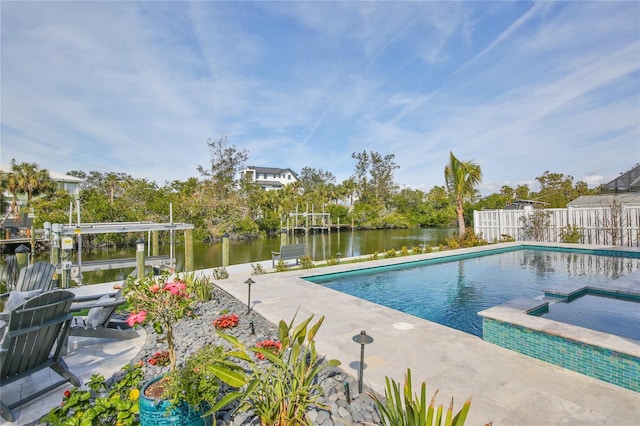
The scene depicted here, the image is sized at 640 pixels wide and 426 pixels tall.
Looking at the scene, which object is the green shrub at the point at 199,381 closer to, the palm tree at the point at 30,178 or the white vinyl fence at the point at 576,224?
the white vinyl fence at the point at 576,224

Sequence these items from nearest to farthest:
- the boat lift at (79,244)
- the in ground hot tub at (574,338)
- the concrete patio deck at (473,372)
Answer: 1. the concrete patio deck at (473,372)
2. the in ground hot tub at (574,338)
3. the boat lift at (79,244)

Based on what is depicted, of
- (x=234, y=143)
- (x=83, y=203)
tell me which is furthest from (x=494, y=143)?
(x=83, y=203)

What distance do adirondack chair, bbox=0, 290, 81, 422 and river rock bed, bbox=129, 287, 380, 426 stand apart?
2.81ft

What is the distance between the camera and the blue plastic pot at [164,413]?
2.03m

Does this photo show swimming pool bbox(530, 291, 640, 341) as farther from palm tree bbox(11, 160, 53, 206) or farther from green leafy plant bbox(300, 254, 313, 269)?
palm tree bbox(11, 160, 53, 206)

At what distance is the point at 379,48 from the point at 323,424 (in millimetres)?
13287

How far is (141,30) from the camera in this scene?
28.0 ft

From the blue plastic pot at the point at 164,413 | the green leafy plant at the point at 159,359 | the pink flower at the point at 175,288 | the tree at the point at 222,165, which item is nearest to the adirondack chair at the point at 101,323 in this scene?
the green leafy plant at the point at 159,359

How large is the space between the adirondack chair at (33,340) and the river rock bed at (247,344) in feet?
2.81

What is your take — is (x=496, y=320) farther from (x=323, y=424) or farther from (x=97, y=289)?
(x=97, y=289)

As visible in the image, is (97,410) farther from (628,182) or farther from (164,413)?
(628,182)

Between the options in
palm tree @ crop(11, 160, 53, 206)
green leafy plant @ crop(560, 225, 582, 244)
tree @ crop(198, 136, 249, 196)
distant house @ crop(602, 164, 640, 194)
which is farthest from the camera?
tree @ crop(198, 136, 249, 196)

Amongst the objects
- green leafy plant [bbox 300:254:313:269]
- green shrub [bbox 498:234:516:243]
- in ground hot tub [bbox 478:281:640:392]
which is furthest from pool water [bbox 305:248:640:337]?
green shrub [bbox 498:234:516:243]

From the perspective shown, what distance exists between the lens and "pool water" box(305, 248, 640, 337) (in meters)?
6.05
